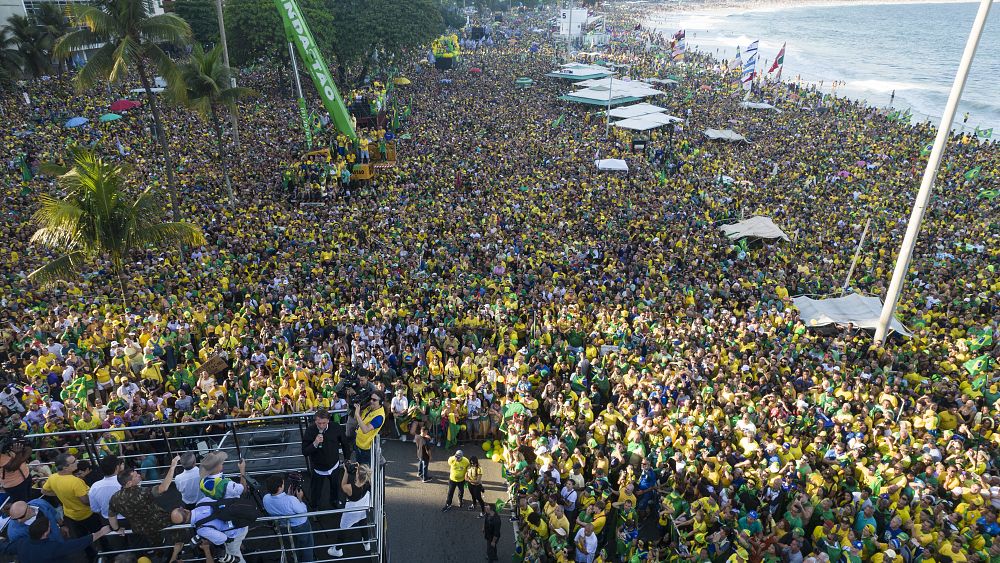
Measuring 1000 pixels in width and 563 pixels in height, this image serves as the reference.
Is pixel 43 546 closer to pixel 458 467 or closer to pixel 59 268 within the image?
pixel 458 467

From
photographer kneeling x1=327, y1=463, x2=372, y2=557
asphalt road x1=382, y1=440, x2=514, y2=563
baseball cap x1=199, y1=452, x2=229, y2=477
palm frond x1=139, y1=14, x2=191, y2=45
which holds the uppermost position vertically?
palm frond x1=139, y1=14, x2=191, y2=45

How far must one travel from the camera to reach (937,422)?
10.2 m

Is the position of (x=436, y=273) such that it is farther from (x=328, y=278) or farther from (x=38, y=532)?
(x=38, y=532)

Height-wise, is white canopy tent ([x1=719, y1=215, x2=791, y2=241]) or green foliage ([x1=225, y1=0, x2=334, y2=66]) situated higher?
green foliage ([x1=225, y1=0, x2=334, y2=66])

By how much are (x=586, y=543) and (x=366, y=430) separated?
3256 mm

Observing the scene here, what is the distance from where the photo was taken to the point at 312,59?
22656mm

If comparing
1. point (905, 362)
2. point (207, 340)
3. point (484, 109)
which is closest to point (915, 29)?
point (484, 109)

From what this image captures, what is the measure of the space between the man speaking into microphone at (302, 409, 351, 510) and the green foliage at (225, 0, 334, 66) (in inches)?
1333

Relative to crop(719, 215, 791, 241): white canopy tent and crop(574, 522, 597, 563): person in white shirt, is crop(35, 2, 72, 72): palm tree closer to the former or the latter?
crop(719, 215, 791, 241): white canopy tent

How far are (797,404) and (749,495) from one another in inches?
109

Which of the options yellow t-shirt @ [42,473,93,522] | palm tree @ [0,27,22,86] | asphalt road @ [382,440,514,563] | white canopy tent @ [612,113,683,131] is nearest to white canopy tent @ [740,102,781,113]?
white canopy tent @ [612,113,683,131]

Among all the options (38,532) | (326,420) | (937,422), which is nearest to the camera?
(38,532)

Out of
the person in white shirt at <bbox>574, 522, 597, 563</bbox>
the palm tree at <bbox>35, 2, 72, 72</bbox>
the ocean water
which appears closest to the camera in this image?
the person in white shirt at <bbox>574, 522, 597, 563</bbox>

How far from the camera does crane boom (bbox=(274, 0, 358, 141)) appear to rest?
2164cm
